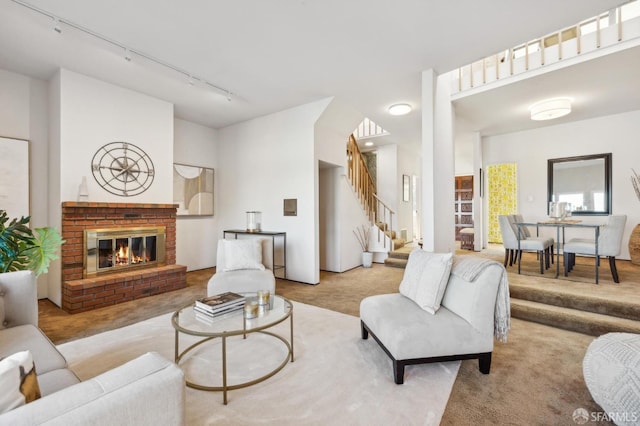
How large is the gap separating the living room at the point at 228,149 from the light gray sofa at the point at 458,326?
5.23 feet

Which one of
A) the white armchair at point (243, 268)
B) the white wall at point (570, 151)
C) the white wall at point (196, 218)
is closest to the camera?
the white armchair at point (243, 268)

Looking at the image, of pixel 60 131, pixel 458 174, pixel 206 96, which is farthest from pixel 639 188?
pixel 60 131

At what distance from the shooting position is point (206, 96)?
4.27 meters

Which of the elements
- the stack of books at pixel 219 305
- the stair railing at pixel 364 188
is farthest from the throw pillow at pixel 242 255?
the stair railing at pixel 364 188

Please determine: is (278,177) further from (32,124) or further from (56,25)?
(32,124)

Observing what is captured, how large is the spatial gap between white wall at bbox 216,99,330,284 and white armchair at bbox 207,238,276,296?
717mm

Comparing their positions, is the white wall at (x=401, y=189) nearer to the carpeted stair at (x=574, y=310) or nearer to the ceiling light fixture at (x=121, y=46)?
the carpeted stair at (x=574, y=310)

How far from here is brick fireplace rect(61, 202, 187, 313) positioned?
133 inches

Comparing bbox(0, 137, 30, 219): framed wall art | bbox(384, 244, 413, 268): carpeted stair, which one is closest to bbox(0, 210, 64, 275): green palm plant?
bbox(0, 137, 30, 219): framed wall art

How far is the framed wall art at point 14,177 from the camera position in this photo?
339cm

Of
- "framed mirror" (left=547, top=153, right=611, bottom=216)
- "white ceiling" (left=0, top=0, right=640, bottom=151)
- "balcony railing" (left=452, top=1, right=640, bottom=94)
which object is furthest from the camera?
"framed mirror" (left=547, top=153, right=611, bottom=216)

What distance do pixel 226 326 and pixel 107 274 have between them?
2819 millimetres

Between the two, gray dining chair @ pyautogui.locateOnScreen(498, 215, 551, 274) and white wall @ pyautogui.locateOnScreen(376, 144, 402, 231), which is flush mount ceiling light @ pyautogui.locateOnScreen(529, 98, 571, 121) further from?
white wall @ pyautogui.locateOnScreen(376, 144, 402, 231)

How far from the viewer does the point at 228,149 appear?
5.68m
